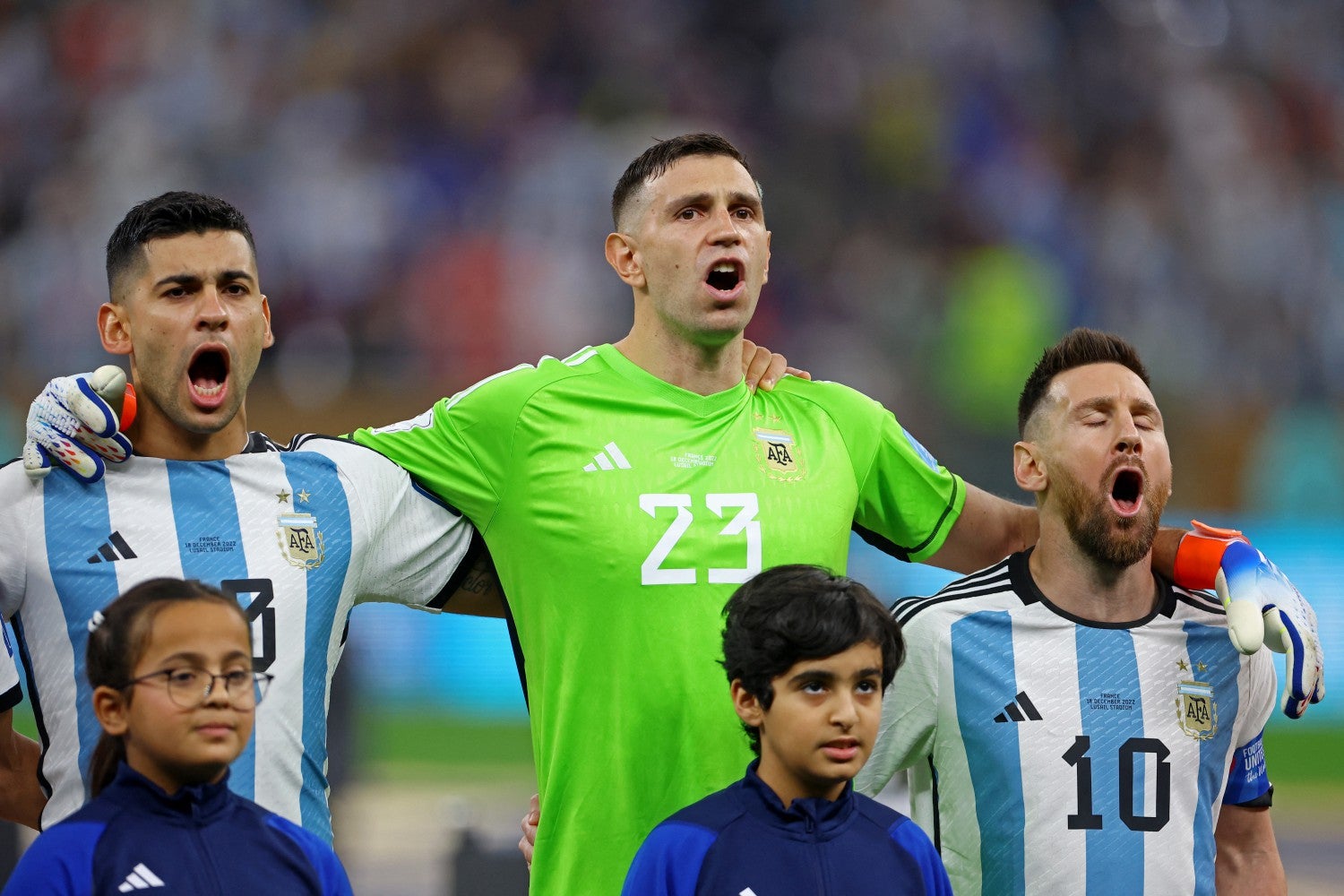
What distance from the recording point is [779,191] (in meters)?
13.4

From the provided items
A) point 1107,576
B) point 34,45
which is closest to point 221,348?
point 1107,576

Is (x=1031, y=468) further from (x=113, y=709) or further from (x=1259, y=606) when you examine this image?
(x=113, y=709)

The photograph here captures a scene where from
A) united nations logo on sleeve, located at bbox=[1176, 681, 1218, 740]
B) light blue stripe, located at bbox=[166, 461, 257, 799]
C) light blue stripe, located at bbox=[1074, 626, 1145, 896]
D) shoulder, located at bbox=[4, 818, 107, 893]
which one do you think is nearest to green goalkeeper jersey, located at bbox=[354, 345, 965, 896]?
light blue stripe, located at bbox=[166, 461, 257, 799]

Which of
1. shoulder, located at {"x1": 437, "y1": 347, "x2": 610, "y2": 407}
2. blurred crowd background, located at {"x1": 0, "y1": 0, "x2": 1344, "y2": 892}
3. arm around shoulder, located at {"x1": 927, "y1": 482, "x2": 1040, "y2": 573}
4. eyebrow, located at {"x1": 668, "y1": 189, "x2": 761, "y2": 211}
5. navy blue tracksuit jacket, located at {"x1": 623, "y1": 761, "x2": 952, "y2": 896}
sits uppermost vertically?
blurred crowd background, located at {"x1": 0, "y1": 0, "x2": 1344, "y2": 892}

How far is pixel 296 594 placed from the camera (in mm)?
3924

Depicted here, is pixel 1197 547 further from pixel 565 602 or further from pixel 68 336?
pixel 68 336

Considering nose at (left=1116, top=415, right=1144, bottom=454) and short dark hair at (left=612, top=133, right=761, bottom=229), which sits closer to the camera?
nose at (left=1116, top=415, right=1144, bottom=454)

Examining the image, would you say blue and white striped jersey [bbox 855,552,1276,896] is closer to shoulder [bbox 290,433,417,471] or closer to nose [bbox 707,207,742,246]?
nose [bbox 707,207,742,246]

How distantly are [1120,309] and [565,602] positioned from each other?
31.6 ft

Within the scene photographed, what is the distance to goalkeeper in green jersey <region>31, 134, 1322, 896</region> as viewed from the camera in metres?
3.98

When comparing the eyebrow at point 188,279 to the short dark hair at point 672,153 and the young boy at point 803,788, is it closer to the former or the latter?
the short dark hair at point 672,153

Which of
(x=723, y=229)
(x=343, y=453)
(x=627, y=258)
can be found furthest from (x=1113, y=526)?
(x=343, y=453)

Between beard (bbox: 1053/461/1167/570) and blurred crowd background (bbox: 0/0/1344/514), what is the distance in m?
6.51

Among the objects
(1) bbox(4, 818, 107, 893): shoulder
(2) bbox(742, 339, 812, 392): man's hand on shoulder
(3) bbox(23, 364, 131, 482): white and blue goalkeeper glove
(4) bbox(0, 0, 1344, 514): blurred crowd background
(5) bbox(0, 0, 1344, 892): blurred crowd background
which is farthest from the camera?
(4) bbox(0, 0, 1344, 514): blurred crowd background
